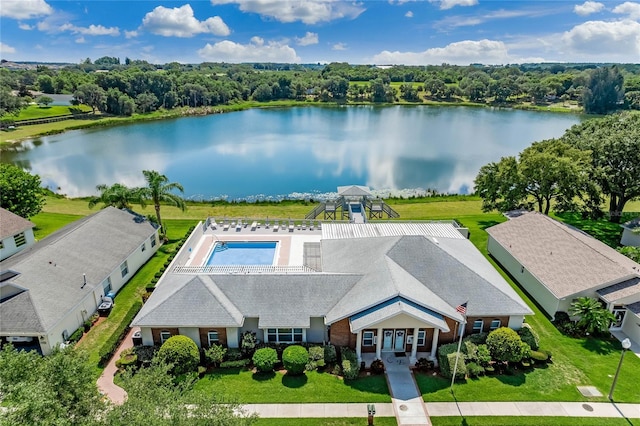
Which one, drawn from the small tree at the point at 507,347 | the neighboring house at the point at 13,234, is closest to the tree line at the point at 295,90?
the neighboring house at the point at 13,234

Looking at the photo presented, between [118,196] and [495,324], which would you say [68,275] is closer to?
[118,196]

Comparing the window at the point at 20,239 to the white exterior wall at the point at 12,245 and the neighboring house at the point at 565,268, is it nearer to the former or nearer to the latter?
the white exterior wall at the point at 12,245

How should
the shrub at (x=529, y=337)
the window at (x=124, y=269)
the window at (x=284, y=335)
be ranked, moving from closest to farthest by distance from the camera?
the shrub at (x=529, y=337)
the window at (x=284, y=335)
the window at (x=124, y=269)

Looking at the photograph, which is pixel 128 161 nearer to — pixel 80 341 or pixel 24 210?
pixel 24 210

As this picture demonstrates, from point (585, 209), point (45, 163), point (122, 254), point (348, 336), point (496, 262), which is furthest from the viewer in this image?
point (45, 163)

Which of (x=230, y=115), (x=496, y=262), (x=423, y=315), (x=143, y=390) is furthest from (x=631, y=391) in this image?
(x=230, y=115)

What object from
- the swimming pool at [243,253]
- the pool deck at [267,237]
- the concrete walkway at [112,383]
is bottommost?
the concrete walkway at [112,383]
